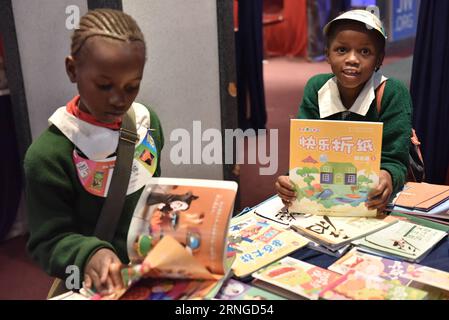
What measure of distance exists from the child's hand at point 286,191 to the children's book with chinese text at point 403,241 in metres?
0.23

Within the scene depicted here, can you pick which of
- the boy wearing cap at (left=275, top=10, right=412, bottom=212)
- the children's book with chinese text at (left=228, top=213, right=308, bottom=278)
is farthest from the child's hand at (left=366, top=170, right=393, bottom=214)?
the children's book with chinese text at (left=228, top=213, right=308, bottom=278)

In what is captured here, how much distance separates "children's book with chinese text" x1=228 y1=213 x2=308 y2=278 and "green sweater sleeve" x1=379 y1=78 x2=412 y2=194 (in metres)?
0.44

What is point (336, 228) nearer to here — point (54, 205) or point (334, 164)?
point (334, 164)

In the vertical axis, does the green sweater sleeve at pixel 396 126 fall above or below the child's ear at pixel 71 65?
below

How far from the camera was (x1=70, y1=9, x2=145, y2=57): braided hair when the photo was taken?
106cm

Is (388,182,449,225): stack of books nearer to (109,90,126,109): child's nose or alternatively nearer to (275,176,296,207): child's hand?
(275,176,296,207): child's hand

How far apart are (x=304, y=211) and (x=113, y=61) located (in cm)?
69

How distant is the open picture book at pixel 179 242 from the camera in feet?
3.24

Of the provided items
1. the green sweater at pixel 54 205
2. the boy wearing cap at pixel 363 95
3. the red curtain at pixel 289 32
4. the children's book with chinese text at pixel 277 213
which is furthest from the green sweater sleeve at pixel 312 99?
the red curtain at pixel 289 32

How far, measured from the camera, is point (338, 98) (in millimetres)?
1636

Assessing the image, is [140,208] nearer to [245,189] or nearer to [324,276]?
[324,276]

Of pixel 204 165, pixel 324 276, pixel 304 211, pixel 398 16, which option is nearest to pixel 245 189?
pixel 204 165

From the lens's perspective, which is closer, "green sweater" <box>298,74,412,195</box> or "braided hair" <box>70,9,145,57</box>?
"braided hair" <box>70,9,145,57</box>

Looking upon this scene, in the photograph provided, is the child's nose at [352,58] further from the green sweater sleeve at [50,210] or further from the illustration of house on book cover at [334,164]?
the green sweater sleeve at [50,210]
